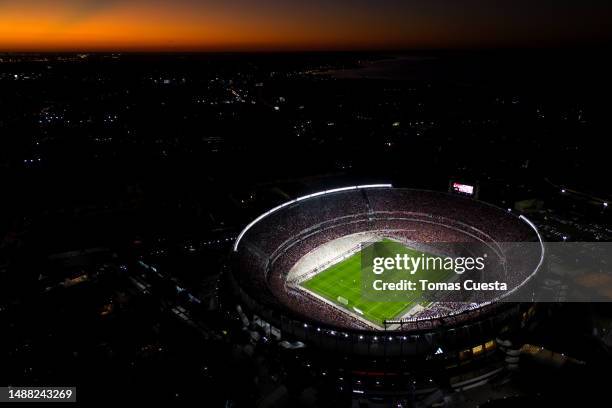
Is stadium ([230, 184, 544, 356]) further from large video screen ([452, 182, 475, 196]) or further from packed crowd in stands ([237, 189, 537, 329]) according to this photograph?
large video screen ([452, 182, 475, 196])

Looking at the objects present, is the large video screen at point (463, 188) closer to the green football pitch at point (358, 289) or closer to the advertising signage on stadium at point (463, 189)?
the advertising signage on stadium at point (463, 189)

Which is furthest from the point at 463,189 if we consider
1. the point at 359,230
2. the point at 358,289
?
the point at 358,289

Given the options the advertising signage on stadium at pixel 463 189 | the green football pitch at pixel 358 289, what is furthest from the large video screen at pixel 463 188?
the green football pitch at pixel 358 289

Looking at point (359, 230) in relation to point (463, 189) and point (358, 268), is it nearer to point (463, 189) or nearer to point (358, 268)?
point (358, 268)

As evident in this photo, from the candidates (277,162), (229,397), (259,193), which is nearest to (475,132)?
(277,162)

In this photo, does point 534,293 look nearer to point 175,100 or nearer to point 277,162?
point 277,162
